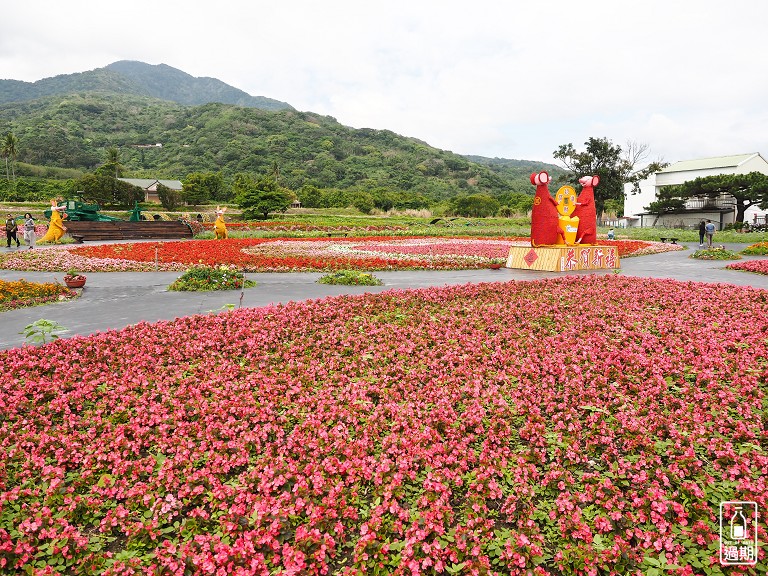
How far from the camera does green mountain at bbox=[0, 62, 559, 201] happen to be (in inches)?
3222

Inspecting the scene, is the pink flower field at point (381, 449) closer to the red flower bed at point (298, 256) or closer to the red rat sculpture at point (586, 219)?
the red flower bed at point (298, 256)

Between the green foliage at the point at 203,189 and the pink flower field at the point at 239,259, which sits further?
the green foliage at the point at 203,189

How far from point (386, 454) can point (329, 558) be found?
1.01m

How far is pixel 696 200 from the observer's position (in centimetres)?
5047

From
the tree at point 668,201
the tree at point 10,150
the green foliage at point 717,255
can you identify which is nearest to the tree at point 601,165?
the tree at point 668,201

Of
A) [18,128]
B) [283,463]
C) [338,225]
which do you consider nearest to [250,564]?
[283,463]

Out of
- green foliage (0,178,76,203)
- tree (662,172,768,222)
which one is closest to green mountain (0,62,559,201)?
green foliage (0,178,76,203)

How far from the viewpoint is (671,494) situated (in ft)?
10.5

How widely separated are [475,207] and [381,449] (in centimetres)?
5277

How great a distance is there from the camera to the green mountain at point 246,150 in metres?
81.8

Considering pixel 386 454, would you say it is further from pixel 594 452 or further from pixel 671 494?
pixel 671 494

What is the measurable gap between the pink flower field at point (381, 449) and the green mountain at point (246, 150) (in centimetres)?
6286

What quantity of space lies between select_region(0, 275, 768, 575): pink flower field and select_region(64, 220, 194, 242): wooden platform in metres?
23.2

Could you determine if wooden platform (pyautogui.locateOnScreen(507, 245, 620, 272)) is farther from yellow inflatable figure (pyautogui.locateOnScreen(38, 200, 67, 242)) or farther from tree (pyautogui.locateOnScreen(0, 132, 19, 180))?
tree (pyautogui.locateOnScreen(0, 132, 19, 180))
